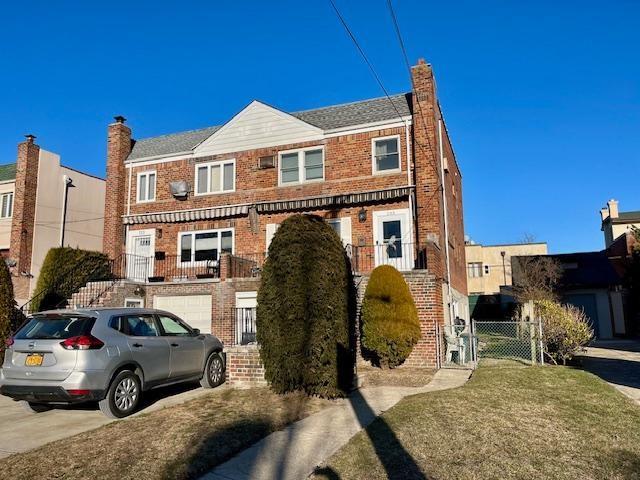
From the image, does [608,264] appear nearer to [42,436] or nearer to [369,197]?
[369,197]

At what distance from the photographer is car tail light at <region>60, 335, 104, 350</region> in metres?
7.31

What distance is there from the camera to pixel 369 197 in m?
17.5

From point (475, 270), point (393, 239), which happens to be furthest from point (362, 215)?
point (475, 270)

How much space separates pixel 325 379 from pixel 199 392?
107 inches

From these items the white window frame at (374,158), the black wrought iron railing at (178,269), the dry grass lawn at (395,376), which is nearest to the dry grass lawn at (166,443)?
the dry grass lawn at (395,376)

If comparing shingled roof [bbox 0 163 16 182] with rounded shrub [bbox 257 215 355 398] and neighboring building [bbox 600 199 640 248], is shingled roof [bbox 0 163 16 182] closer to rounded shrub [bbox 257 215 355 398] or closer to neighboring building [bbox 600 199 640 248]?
rounded shrub [bbox 257 215 355 398]

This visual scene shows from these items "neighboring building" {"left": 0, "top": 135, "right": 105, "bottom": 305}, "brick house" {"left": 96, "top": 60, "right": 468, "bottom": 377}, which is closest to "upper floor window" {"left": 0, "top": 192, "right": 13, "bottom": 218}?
"neighboring building" {"left": 0, "top": 135, "right": 105, "bottom": 305}

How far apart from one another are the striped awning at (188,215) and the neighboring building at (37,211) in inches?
205

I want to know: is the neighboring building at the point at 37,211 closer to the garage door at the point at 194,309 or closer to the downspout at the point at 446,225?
the garage door at the point at 194,309

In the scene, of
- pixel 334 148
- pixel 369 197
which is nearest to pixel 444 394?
pixel 369 197

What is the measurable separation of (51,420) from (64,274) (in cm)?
1269

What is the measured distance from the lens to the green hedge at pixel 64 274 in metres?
18.0

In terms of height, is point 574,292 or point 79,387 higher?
point 574,292

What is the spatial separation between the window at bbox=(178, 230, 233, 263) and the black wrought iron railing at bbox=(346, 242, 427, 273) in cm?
539
